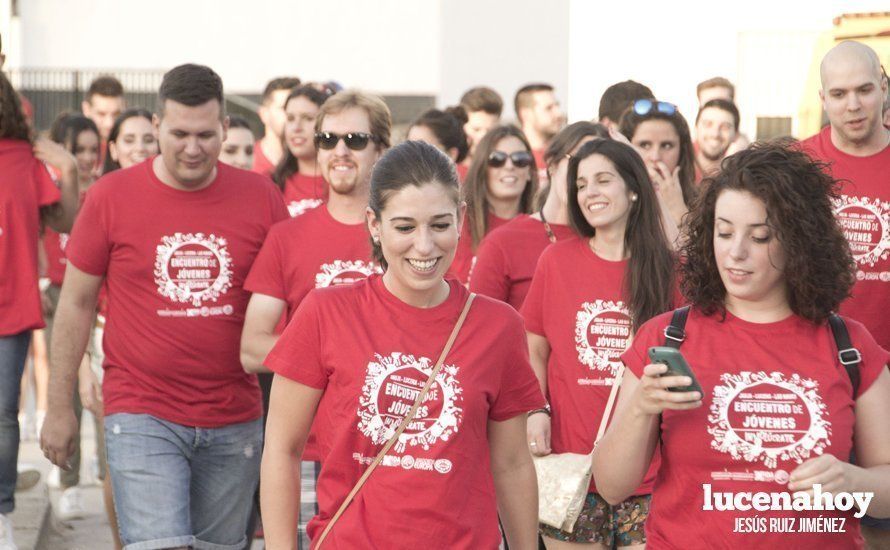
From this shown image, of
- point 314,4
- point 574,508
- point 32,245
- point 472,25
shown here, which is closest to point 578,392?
point 574,508

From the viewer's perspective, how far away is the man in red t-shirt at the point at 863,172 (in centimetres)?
661

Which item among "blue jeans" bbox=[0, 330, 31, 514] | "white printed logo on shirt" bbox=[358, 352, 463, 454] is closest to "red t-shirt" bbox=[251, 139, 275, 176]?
"blue jeans" bbox=[0, 330, 31, 514]

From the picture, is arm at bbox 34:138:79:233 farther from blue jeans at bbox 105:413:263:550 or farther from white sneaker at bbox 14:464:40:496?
white sneaker at bbox 14:464:40:496

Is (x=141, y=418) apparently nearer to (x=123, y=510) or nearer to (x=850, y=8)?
(x=123, y=510)

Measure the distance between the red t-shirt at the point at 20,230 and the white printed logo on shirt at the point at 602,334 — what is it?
9.00 feet

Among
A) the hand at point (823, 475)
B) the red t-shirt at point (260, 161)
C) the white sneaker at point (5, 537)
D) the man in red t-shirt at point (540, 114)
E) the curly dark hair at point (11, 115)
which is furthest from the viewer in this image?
the man in red t-shirt at point (540, 114)

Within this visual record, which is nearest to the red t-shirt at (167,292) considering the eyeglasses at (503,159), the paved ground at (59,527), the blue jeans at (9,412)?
the blue jeans at (9,412)

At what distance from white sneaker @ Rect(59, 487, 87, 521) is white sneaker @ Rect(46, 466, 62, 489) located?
48 centimetres

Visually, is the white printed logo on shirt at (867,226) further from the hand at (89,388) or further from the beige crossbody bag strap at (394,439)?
the hand at (89,388)

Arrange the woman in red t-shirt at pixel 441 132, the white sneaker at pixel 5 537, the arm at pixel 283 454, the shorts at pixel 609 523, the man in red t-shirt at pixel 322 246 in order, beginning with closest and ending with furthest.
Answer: the arm at pixel 283 454 → the shorts at pixel 609 523 → the man in red t-shirt at pixel 322 246 → the white sneaker at pixel 5 537 → the woman in red t-shirt at pixel 441 132

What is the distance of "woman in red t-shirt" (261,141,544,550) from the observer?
4461mm

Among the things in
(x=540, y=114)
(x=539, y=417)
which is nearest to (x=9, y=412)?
(x=539, y=417)

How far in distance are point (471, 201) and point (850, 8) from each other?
1133 cm

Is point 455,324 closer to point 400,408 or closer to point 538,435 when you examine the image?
point 400,408
